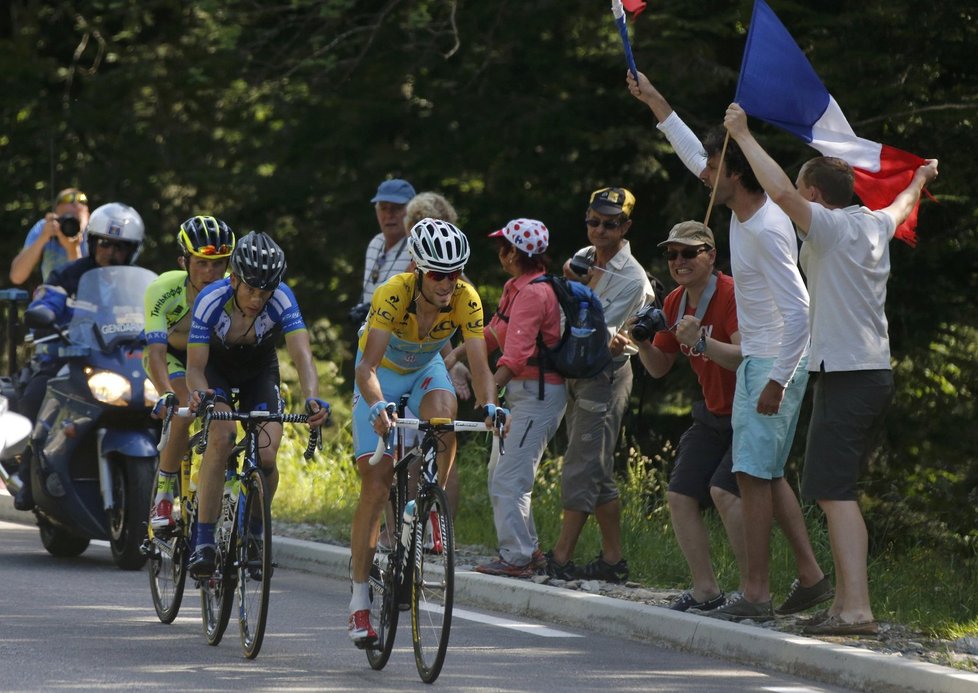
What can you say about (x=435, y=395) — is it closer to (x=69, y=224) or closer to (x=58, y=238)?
(x=69, y=224)

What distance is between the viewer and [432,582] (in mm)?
7207

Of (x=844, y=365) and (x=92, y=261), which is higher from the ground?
(x=92, y=261)

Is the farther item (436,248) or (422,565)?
(436,248)

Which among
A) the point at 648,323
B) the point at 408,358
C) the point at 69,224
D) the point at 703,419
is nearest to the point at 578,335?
the point at 703,419

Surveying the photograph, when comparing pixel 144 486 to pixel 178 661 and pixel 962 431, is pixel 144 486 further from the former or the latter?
pixel 962 431

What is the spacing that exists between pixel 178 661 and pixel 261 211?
40.4ft

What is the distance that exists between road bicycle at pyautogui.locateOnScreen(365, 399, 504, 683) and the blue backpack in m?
2.13

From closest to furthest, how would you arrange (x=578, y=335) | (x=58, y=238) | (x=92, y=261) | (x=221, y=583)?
(x=221, y=583)
(x=578, y=335)
(x=92, y=261)
(x=58, y=238)

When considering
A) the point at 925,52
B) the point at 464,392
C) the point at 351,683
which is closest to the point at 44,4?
the point at 925,52

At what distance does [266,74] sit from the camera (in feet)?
63.2

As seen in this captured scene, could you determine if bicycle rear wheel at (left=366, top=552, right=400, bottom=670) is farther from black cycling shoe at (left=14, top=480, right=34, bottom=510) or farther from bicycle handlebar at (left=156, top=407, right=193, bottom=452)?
black cycling shoe at (left=14, top=480, right=34, bottom=510)

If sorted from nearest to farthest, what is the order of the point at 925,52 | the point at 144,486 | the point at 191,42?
the point at 144,486 → the point at 925,52 → the point at 191,42

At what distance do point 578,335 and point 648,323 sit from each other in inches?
55.9

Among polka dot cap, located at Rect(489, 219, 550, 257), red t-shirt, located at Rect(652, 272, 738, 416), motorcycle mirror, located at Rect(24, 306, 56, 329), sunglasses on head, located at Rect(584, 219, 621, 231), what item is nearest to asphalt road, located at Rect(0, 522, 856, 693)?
red t-shirt, located at Rect(652, 272, 738, 416)
